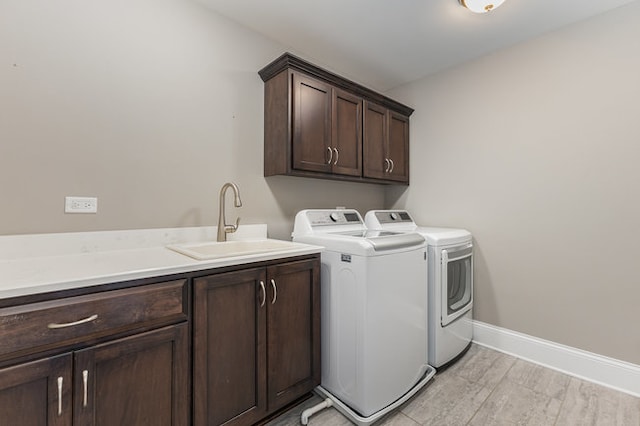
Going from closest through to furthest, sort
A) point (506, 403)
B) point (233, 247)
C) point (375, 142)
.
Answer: point (506, 403), point (233, 247), point (375, 142)

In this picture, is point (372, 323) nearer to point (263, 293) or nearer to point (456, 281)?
point (263, 293)

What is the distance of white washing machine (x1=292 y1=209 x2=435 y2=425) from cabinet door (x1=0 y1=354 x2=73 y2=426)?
1200mm

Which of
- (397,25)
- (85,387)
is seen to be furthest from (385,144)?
(85,387)

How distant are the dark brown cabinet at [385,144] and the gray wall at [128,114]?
93cm

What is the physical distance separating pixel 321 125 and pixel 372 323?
1453 millimetres

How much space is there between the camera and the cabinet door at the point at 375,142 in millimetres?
2496

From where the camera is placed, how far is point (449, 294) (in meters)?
2.09

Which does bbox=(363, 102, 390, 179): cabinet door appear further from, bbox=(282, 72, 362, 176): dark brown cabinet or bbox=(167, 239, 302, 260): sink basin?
bbox=(167, 239, 302, 260): sink basin

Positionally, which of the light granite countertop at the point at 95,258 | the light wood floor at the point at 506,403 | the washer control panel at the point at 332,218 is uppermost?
the washer control panel at the point at 332,218

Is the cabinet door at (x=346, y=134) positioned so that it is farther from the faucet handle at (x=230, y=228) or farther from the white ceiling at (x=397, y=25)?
the faucet handle at (x=230, y=228)

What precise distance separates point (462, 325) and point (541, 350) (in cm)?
56

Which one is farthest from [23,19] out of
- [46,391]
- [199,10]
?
[46,391]

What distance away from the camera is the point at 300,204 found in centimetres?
244

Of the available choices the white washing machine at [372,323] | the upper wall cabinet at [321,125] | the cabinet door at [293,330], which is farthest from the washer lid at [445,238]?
the cabinet door at [293,330]
